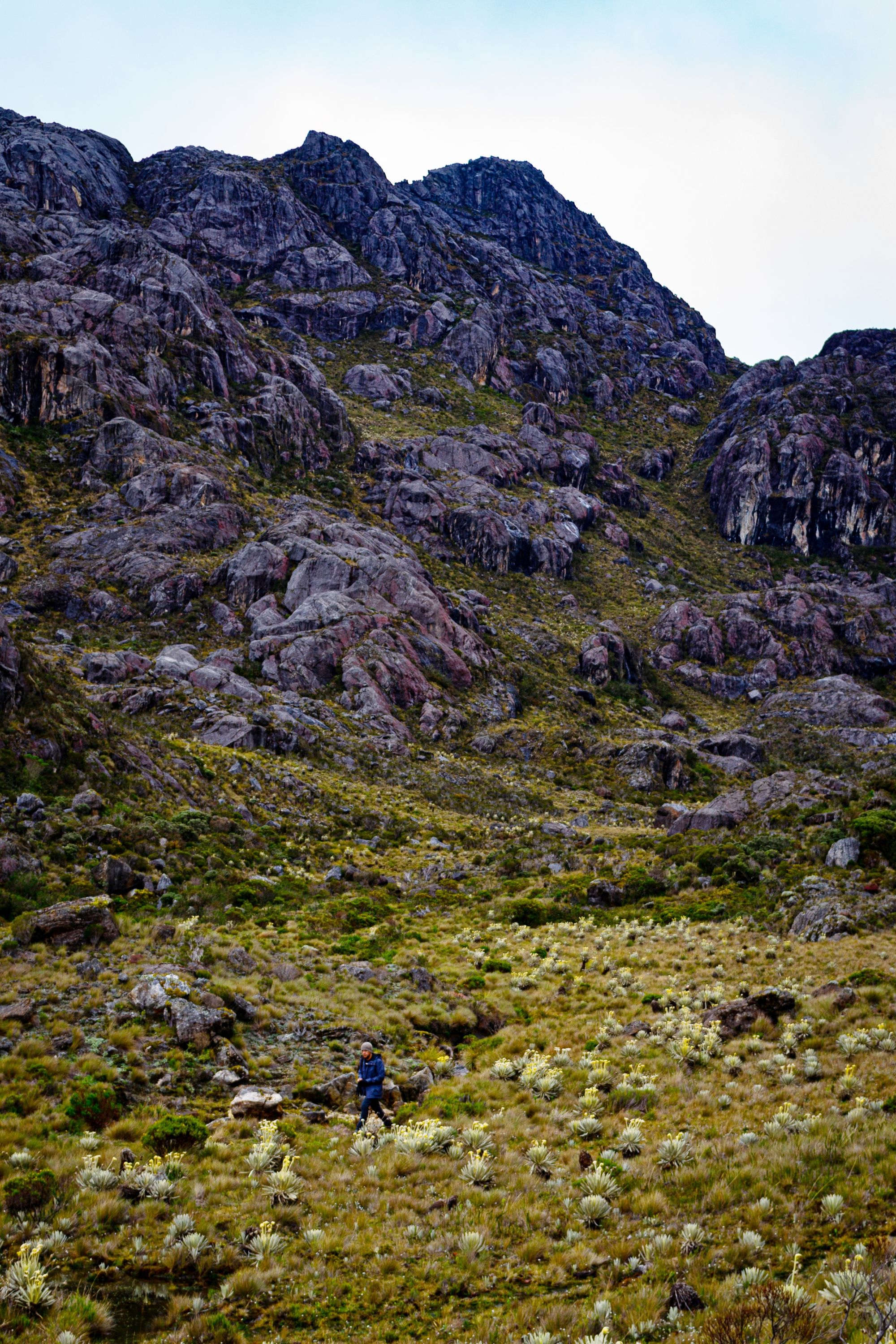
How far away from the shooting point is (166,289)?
95375 millimetres

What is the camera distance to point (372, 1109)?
12.7 metres

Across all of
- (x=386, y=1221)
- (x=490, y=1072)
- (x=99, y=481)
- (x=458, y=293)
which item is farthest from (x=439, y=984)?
(x=458, y=293)

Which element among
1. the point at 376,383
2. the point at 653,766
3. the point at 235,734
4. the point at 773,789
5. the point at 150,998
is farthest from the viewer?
the point at 376,383

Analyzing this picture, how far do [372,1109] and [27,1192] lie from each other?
6.42m

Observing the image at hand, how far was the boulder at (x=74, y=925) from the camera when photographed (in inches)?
660

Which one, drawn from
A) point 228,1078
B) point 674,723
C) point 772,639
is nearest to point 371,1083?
point 228,1078

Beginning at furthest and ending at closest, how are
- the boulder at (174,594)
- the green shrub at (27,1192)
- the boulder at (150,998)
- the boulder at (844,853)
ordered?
1. the boulder at (174,594)
2. the boulder at (844,853)
3. the boulder at (150,998)
4. the green shrub at (27,1192)

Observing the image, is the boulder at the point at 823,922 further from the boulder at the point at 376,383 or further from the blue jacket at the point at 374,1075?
the boulder at the point at 376,383

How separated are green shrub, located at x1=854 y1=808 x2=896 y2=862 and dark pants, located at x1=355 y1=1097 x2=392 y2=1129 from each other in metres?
24.2

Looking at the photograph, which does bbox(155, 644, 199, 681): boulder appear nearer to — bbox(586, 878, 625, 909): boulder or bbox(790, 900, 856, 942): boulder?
bbox(586, 878, 625, 909): boulder

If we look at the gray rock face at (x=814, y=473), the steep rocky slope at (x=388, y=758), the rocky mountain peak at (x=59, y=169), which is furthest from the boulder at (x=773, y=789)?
the rocky mountain peak at (x=59, y=169)

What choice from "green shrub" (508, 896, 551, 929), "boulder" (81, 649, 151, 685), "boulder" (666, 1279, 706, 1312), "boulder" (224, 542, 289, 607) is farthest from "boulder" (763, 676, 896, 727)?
"boulder" (666, 1279, 706, 1312)

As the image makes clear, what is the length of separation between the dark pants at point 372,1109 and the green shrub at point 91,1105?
4.31 metres

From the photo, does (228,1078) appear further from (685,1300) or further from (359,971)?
(685,1300)
